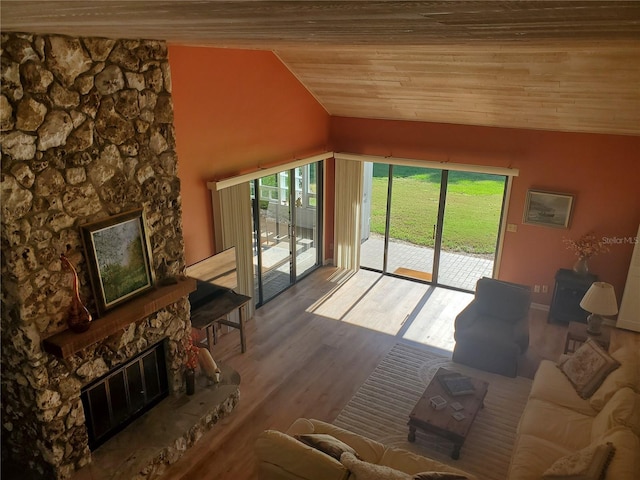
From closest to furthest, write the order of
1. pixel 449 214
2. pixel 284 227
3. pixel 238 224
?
pixel 238 224 → pixel 284 227 → pixel 449 214

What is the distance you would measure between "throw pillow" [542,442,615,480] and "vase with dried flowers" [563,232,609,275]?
361 centimetres

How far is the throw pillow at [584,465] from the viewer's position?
329 cm

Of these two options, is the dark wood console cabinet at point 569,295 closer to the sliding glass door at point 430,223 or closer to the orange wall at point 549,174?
the orange wall at point 549,174

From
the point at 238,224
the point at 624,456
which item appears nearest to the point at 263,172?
the point at 238,224

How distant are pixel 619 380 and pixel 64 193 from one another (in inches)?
188

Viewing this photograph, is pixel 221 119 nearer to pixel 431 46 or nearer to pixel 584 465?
pixel 431 46

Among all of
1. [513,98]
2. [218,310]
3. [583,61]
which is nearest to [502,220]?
[513,98]

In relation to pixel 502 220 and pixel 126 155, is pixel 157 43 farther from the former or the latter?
pixel 502 220

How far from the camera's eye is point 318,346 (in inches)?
247

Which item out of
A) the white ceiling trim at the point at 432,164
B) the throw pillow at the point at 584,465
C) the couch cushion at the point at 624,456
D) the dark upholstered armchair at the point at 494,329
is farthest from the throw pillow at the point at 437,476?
the white ceiling trim at the point at 432,164

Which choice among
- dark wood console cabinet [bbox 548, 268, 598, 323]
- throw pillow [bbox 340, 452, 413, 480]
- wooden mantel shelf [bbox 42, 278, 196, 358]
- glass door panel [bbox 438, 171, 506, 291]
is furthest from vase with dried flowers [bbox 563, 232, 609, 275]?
wooden mantel shelf [bbox 42, 278, 196, 358]

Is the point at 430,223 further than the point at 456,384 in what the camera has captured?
Yes

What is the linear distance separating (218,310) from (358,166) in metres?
3.64

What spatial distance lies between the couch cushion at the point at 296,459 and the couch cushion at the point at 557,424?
1824 millimetres
